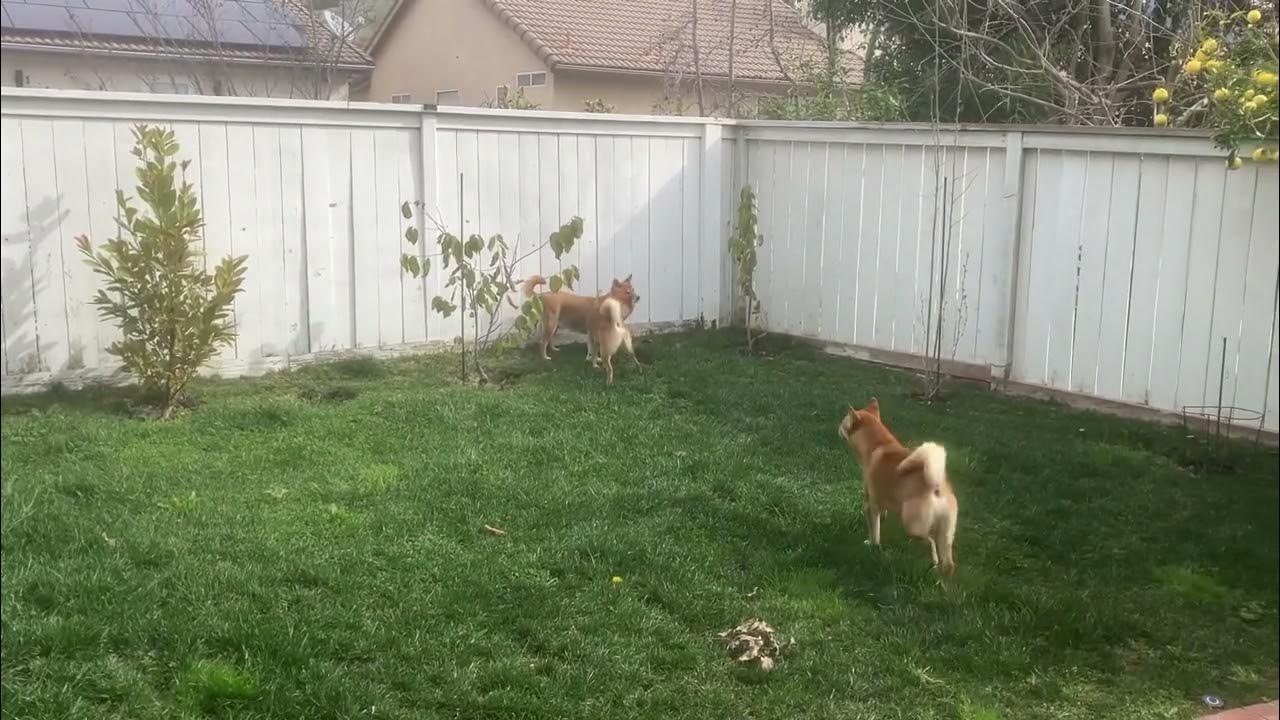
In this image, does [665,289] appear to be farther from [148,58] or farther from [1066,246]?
[148,58]

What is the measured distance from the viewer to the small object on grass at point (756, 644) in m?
1.81

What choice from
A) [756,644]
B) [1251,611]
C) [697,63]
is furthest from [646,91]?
[756,644]

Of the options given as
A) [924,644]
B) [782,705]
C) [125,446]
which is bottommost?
[782,705]

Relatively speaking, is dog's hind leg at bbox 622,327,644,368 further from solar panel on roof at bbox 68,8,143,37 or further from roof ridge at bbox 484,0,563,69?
solar panel on roof at bbox 68,8,143,37

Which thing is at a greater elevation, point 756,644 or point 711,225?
point 711,225

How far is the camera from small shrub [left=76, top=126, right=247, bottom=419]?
1.05m

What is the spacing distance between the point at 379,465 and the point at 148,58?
Result: 2.93 ft

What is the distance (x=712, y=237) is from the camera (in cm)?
173

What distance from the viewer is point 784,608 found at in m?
1.91

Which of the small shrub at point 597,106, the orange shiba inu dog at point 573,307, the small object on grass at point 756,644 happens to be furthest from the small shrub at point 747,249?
the small object on grass at point 756,644

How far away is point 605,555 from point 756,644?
0.40 metres

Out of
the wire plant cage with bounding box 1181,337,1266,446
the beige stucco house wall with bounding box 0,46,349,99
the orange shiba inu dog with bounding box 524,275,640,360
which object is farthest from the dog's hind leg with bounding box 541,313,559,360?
the wire plant cage with bounding box 1181,337,1266,446

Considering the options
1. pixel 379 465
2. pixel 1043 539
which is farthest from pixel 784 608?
pixel 379 465

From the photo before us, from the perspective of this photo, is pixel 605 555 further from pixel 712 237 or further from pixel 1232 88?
pixel 1232 88
